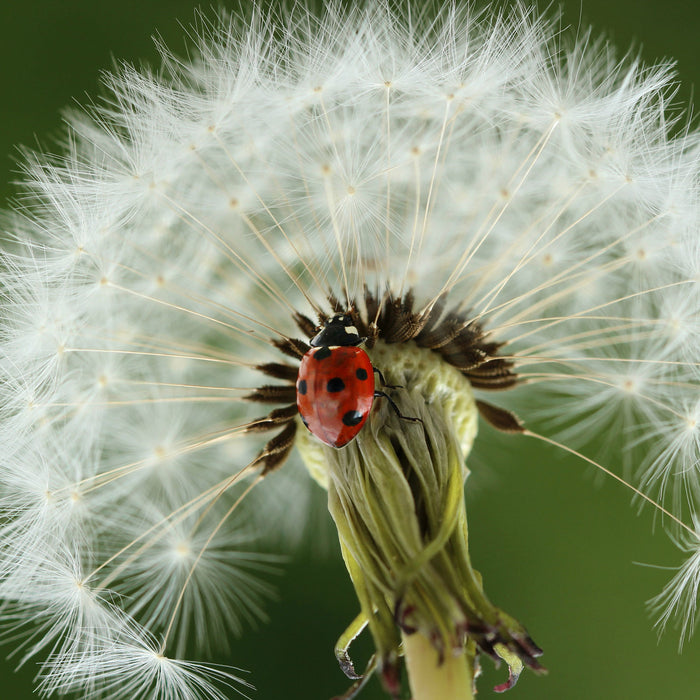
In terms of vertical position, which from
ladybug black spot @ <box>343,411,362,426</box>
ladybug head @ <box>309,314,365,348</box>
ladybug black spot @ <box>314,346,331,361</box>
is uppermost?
ladybug head @ <box>309,314,365,348</box>

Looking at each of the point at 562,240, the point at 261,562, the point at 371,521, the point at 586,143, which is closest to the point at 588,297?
the point at 562,240

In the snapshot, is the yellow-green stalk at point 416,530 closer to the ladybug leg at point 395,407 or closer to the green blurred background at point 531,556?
the ladybug leg at point 395,407

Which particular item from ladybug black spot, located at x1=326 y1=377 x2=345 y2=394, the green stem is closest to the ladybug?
ladybug black spot, located at x1=326 y1=377 x2=345 y2=394

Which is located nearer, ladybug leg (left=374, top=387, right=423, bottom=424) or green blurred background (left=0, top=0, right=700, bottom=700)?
ladybug leg (left=374, top=387, right=423, bottom=424)

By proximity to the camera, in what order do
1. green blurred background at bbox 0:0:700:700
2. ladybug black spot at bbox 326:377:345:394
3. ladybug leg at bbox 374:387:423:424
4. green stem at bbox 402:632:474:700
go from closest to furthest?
green stem at bbox 402:632:474:700 < ladybug black spot at bbox 326:377:345:394 < ladybug leg at bbox 374:387:423:424 < green blurred background at bbox 0:0:700:700

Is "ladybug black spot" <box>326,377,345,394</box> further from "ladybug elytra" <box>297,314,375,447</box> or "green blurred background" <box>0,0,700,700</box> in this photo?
"green blurred background" <box>0,0,700,700</box>

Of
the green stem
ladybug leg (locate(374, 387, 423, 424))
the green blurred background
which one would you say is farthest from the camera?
the green blurred background

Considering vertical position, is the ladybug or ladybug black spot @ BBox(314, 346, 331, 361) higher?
ladybug black spot @ BBox(314, 346, 331, 361)
